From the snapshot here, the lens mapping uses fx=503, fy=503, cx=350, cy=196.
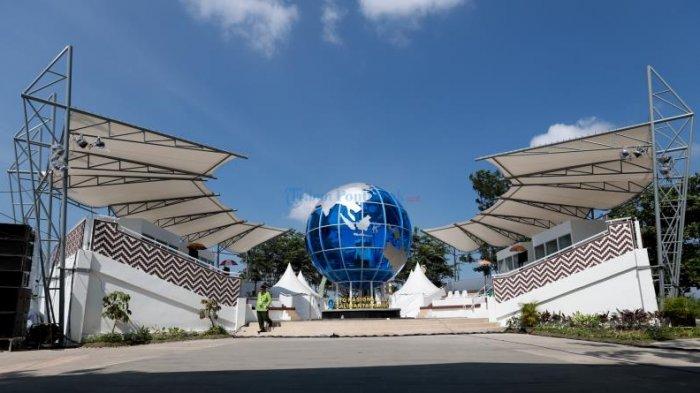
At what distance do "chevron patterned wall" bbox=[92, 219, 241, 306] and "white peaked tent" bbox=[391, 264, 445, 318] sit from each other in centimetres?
1790

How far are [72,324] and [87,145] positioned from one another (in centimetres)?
609

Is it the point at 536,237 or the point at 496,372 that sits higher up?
the point at 536,237

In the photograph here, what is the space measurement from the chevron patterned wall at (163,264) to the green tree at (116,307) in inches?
52.7

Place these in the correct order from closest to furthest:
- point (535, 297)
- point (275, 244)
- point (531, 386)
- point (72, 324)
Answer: point (531, 386) → point (72, 324) → point (535, 297) → point (275, 244)

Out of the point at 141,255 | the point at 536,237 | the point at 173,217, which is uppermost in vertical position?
the point at 173,217

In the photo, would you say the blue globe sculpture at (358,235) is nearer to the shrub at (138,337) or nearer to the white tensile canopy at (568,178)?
the white tensile canopy at (568,178)

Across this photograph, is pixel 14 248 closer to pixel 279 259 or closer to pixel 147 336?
pixel 147 336

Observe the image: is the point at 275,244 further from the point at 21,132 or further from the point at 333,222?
the point at 21,132

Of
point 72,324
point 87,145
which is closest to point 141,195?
point 87,145

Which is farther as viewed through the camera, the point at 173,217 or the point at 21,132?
the point at 173,217

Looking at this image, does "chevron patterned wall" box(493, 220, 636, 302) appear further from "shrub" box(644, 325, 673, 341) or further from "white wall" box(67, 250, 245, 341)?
"white wall" box(67, 250, 245, 341)

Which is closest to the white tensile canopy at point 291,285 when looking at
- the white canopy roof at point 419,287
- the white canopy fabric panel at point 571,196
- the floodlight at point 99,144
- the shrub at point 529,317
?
the white canopy roof at point 419,287

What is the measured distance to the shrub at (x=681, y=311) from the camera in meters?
14.7

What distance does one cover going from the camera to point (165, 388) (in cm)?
497
